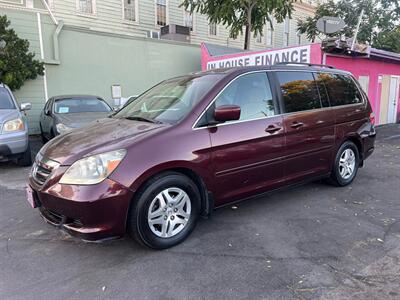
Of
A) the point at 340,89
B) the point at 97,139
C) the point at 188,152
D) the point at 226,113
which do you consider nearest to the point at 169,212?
the point at 188,152

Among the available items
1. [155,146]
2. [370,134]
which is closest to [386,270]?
[155,146]

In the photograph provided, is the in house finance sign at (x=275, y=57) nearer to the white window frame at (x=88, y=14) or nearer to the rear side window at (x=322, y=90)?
the rear side window at (x=322, y=90)

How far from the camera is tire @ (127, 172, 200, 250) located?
2.99 metres

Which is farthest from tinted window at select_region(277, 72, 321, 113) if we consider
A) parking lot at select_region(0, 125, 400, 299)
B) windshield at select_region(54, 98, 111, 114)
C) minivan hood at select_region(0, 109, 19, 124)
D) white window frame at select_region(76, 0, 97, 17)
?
white window frame at select_region(76, 0, 97, 17)

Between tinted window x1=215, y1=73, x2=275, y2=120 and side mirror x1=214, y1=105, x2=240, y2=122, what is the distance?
0.19 m

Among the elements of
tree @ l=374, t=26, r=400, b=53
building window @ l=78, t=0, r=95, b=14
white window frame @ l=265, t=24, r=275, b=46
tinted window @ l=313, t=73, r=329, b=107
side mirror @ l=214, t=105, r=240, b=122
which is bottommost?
side mirror @ l=214, t=105, r=240, b=122

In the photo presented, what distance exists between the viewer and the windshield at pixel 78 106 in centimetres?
830

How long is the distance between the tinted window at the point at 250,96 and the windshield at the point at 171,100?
208 millimetres

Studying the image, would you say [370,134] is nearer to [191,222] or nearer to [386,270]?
[386,270]

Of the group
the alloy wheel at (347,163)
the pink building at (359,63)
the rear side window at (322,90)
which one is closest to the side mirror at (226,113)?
the rear side window at (322,90)

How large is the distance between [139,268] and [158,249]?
31cm

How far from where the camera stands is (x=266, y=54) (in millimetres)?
9930

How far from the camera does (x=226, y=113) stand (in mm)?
3348

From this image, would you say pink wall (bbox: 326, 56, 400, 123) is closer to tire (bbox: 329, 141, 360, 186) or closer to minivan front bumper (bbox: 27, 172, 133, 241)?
tire (bbox: 329, 141, 360, 186)
